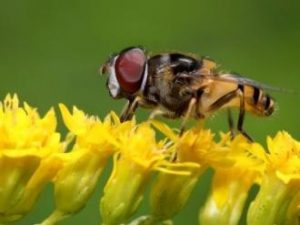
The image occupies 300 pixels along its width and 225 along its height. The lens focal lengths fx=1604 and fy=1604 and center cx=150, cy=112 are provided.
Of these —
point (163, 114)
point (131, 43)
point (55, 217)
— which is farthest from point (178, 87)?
point (131, 43)

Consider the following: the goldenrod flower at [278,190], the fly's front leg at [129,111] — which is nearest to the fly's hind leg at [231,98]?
the goldenrod flower at [278,190]

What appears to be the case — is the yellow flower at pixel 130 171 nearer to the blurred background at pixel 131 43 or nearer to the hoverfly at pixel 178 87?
the hoverfly at pixel 178 87

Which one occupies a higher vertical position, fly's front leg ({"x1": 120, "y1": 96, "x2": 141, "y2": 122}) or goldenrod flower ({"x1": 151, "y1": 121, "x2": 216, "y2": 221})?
fly's front leg ({"x1": 120, "y1": 96, "x2": 141, "y2": 122})

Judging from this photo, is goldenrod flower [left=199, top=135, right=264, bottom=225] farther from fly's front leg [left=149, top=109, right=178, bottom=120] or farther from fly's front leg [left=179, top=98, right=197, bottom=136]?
fly's front leg [left=149, top=109, right=178, bottom=120]

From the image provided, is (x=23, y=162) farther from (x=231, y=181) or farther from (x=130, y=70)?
(x=231, y=181)

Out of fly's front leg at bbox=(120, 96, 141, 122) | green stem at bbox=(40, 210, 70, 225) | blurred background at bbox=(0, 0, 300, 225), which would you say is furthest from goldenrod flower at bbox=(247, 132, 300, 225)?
blurred background at bbox=(0, 0, 300, 225)

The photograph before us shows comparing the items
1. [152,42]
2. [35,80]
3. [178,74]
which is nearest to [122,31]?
[152,42]

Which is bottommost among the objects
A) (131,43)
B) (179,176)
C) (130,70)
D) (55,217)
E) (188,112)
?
(131,43)
